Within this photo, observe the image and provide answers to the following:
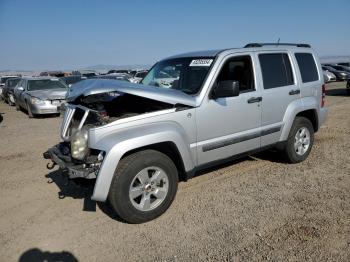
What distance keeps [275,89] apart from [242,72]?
0.62 metres

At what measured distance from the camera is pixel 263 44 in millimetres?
5320

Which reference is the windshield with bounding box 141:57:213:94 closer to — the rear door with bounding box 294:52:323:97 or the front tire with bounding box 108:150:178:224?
the front tire with bounding box 108:150:178:224

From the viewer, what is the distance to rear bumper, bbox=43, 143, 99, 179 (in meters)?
3.64

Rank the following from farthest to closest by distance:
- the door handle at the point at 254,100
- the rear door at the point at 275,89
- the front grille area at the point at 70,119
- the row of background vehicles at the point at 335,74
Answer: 1. the row of background vehicles at the point at 335,74
2. the rear door at the point at 275,89
3. the door handle at the point at 254,100
4. the front grille area at the point at 70,119

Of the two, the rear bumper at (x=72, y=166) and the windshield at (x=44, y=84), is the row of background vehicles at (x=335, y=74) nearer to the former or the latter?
the windshield at (x=44, y=84)

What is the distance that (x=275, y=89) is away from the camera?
521cm

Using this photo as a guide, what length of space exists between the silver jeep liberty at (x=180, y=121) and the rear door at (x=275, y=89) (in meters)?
0.02

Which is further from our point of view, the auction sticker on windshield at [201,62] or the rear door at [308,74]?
the rear door at [308,74]

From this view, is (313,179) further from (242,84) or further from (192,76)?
(192,76)

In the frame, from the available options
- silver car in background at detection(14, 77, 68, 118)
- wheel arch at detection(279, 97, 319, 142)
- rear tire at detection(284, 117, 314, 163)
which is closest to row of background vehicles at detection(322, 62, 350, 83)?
silver car in background at detection(14, 77, 68, 118)

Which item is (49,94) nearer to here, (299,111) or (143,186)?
(299,111)

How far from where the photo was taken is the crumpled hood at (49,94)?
12771 mm

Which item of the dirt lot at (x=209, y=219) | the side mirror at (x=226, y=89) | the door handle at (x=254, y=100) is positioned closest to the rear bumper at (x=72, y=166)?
the dirt lot at (x=209, y=219)

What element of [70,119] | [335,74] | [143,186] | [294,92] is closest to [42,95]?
[70,119]
